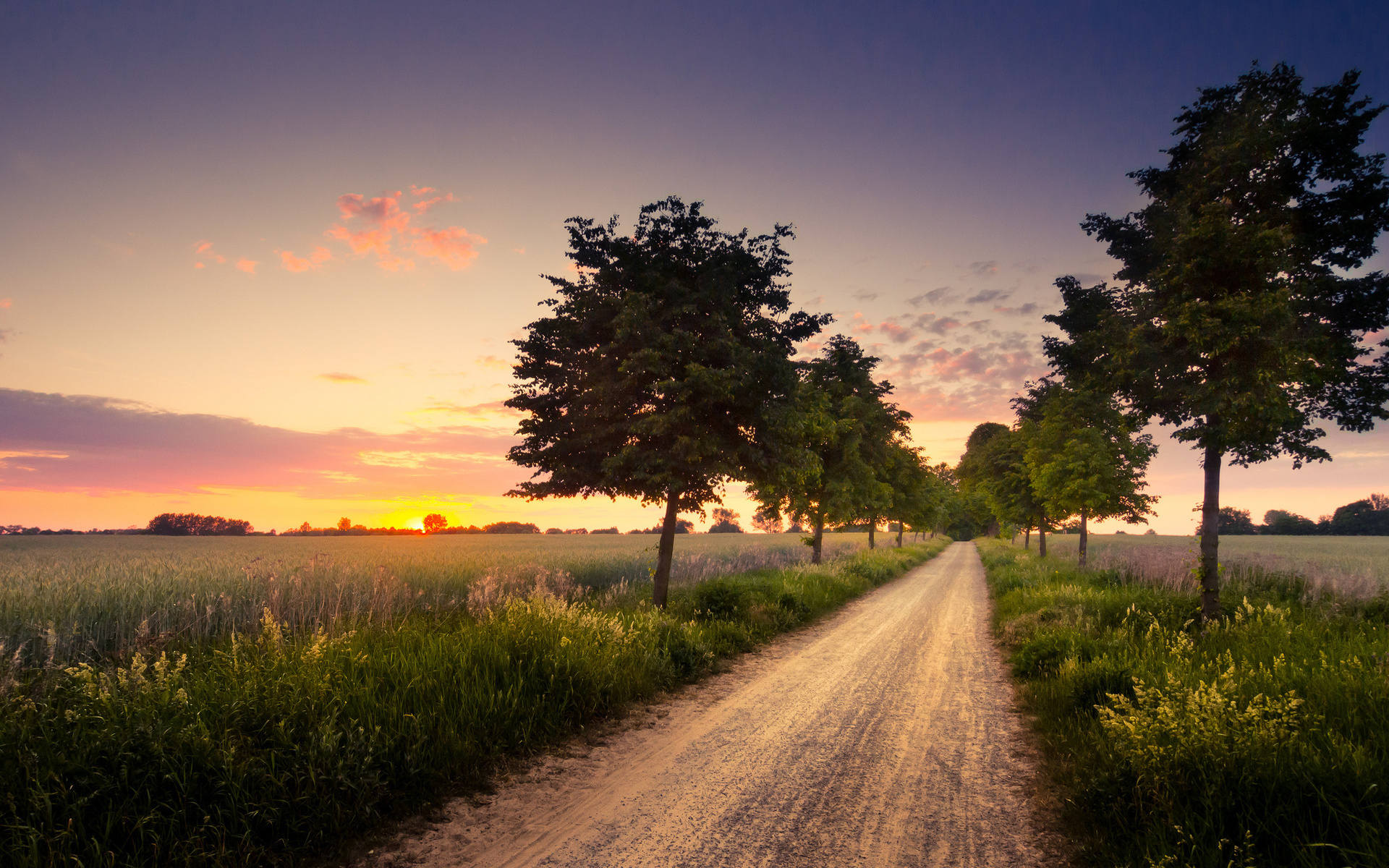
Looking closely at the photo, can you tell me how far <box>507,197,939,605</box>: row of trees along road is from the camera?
11.7 metres

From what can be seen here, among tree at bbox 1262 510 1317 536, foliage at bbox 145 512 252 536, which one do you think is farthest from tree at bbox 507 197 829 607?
tree at bbox 1262 510 1317 536

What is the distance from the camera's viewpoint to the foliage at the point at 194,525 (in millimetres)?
77500

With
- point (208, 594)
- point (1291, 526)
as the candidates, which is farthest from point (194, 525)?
point (1291, 526)

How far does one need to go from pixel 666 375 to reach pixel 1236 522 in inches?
5773

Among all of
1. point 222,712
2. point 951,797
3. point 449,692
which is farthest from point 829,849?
point 222,712

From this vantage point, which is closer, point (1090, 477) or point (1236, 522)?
point (1090, 477)

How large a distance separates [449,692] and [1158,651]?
29.4 feet

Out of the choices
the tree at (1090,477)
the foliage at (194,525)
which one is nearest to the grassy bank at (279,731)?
the tree at (1090,477)

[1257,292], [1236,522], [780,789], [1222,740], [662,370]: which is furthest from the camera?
[1236,522]

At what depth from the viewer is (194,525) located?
8088cm

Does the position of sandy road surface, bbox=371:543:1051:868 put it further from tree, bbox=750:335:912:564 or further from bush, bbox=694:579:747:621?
tree, bbox=750:335:912:564

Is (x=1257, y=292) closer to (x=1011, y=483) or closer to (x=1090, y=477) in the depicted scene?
(x=1090, y=477)

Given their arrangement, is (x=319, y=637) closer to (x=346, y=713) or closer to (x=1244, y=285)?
(x=346, y=713)

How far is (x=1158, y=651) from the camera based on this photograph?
7660mm
